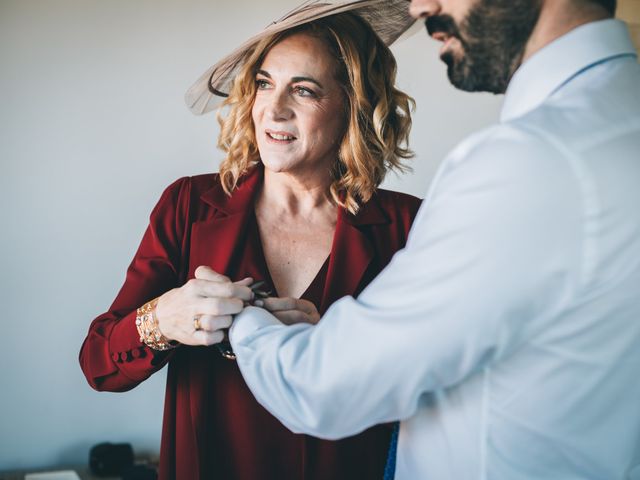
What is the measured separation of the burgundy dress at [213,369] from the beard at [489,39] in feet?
2.15

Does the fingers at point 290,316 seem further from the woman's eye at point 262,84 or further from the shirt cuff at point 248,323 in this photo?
the woman's eye at point 262,84

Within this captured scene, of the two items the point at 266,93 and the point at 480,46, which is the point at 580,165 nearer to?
the point at 480,46

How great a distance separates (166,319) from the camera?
1254mm

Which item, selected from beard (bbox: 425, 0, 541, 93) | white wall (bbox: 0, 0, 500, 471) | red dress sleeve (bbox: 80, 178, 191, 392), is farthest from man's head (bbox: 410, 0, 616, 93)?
white wall (bbox: 0, 0, 500, 471)

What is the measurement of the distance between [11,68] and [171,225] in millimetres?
1241

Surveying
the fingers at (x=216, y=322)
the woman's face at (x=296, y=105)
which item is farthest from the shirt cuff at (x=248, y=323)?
the woman's face at (x=296, y=105)

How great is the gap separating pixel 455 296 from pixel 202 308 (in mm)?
524

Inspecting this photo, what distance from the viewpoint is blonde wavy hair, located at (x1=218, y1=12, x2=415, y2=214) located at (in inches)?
65.4

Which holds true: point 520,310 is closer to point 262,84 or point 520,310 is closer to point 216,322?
point 216,322

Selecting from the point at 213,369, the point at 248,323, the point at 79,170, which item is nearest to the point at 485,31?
the point at 248,323

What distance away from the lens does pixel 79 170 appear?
2469mm

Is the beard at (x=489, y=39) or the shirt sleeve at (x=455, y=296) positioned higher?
the beard at (x=489, y=39)

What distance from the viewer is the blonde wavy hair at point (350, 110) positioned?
166cm

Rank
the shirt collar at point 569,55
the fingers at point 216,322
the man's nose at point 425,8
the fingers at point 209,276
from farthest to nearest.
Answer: the fingers at point 209,276
the fingers at point 216,322
the man's nose at point 425,8
the shirt collar at point 569,55
